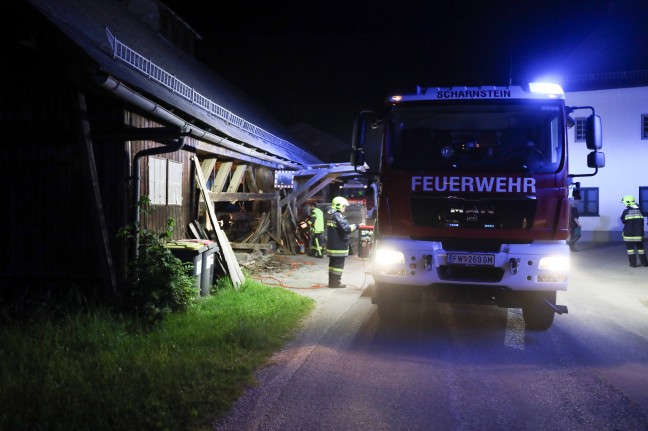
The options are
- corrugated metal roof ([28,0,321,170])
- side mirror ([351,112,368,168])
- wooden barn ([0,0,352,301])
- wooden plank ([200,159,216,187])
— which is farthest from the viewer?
wooden plank ([200,159,216,187])

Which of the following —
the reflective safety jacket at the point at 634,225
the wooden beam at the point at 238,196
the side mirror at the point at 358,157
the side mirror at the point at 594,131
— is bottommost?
the reflective safety jacket at the point at 634,225

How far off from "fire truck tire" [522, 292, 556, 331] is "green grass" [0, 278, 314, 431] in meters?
3.04

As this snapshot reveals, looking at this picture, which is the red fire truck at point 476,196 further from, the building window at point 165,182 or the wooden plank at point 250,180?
the wooden plank at point 250,180

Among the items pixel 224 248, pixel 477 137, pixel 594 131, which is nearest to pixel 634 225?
pixel 594 131

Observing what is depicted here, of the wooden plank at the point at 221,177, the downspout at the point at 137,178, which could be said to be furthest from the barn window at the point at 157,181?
the wooden plank at the point at 221,177

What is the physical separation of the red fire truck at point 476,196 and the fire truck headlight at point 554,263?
1 centimetres

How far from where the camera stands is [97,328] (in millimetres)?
5266

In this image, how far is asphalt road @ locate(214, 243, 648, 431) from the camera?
344 centimetres

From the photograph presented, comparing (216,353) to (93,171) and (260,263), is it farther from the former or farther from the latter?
(260,263)

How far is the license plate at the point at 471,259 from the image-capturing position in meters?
5.38

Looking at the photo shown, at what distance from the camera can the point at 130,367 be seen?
4.30m

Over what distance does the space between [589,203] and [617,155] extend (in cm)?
243

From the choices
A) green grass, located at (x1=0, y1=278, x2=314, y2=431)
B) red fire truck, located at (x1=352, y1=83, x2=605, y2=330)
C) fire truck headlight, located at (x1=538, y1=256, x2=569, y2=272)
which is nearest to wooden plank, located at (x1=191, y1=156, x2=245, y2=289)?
green grass, located at (x1=0, y1=278, x2=314, y2=431)

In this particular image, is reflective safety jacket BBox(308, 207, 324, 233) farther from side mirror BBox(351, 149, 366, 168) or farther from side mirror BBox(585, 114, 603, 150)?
side mirror BBox(585, 114, 603, 150)
